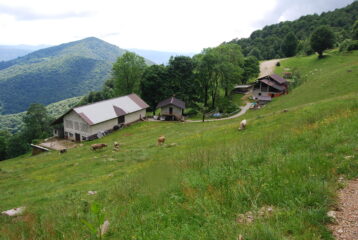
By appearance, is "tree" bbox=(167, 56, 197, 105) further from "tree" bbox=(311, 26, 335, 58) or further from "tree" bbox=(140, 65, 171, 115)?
"tree" bbox=(311, 26, 335, 58)

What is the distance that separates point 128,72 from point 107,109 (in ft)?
64.3

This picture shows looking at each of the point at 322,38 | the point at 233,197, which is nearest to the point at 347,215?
the point at 233,197

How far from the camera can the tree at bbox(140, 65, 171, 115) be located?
2494 inches

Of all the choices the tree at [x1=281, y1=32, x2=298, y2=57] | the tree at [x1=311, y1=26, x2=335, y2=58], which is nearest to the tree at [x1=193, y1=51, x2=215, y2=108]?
the tree at [x1=311, y1=26, x2=335, y2=58]

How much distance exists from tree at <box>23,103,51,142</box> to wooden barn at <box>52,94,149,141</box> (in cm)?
2878

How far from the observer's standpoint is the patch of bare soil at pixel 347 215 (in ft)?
14.8

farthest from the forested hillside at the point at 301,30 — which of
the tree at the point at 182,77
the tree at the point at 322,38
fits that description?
the tree at the point at 182,77

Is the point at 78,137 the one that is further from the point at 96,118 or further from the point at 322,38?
the point at 322,38

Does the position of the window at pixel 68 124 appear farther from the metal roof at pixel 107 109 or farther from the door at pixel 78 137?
the door at pixel 78 137

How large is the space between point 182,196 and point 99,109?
1836 inches

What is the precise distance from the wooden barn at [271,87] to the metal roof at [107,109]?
37415 millimetres

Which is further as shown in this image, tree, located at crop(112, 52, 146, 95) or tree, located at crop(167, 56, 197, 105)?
tree, located at crop(112, 52, 146, 95)

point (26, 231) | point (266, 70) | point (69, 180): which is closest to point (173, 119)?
point (69, 180)

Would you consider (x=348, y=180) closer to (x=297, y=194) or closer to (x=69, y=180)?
(x=297, y=194)
